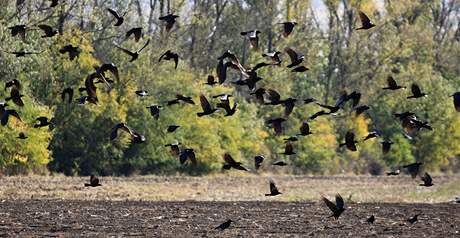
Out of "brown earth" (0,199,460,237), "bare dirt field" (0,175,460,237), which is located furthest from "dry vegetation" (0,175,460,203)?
"brown earth" (0,199,460,237)

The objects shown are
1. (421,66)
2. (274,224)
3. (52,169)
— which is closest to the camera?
(274,224)

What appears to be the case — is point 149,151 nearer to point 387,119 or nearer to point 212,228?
point 387,119

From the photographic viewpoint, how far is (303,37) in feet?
294

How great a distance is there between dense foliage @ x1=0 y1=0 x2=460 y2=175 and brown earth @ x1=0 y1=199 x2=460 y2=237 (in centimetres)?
1759

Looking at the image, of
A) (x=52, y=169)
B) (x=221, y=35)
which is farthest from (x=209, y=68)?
(x=52, y=169)

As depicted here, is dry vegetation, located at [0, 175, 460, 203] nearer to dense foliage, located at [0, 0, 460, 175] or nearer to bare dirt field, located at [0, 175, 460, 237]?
bare dirt field, located at [0, 175, 460, 237]

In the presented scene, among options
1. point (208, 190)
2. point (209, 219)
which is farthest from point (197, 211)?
point (208, 190)

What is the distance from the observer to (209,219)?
29.2 metres

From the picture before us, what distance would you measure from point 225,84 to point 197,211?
42.3 m

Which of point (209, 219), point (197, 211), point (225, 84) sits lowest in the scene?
point (209, 219)

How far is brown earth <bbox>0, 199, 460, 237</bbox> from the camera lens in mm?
25016

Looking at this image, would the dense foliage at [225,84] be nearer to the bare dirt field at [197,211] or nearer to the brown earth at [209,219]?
the bare dirt field at [197,211]

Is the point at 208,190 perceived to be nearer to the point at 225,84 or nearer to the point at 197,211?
the point at 197,211

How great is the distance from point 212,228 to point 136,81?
124ft
